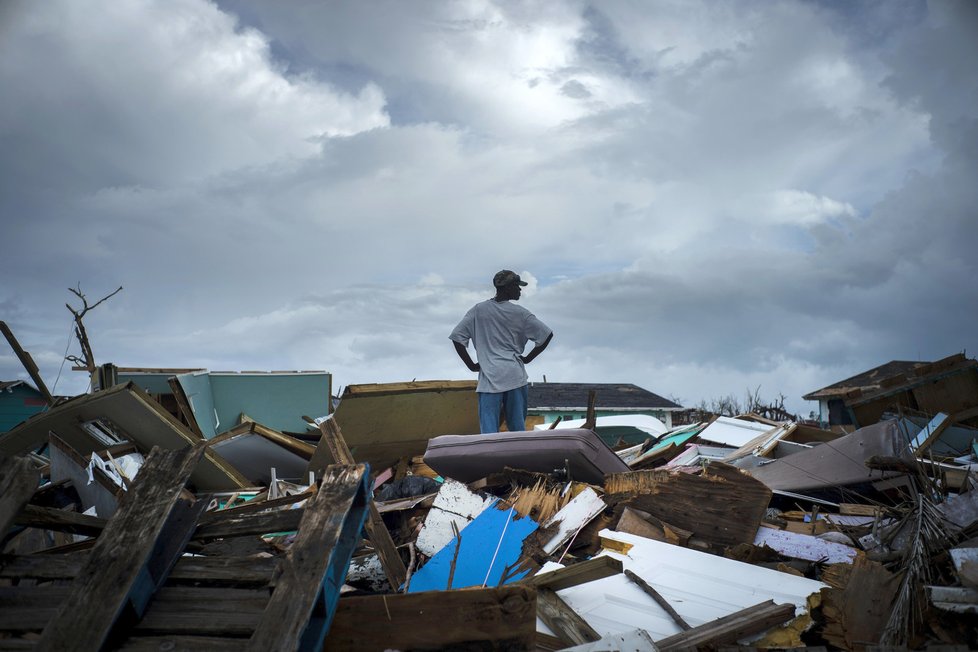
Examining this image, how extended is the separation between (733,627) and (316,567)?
1704 mm

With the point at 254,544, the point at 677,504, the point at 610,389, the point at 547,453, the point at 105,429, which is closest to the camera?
the point at 254,544

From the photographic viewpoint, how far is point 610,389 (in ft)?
81.2

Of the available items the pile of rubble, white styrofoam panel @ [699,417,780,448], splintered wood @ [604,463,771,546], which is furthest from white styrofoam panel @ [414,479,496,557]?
white styrofoam panel @ [699,417,780,448]

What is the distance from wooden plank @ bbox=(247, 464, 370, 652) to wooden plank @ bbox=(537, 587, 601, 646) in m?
0.99

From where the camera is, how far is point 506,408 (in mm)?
5961

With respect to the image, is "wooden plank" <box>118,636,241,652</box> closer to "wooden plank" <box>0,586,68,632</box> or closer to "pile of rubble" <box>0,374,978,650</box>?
"pile of rubble" <box>0,374,978,650</box>

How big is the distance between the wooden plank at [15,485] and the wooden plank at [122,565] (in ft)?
1.10

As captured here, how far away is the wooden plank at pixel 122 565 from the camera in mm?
2053

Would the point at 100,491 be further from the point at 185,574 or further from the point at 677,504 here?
the point at 677,504

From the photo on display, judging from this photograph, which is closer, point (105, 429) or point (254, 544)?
point (254, 544)

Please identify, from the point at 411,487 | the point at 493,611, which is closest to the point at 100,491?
the point at 411,487

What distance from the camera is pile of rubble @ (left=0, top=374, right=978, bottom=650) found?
2.20m

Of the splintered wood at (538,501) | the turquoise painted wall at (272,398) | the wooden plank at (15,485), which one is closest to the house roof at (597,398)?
the turquoise painted wall at (272,398)

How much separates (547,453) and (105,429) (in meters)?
4.26
